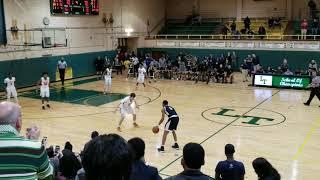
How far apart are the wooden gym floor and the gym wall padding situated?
2.02m

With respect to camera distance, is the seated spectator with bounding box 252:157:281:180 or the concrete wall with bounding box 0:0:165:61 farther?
the concrete wall with bounding box 0:0:165:61

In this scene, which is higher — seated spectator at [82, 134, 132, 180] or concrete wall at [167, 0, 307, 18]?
concrete wall at [167, 0, 307, 18]

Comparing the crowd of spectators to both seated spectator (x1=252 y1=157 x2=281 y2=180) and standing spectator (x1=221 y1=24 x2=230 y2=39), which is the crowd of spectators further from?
standing spectator (x1=221 y1=24 x2=230 y2=39)

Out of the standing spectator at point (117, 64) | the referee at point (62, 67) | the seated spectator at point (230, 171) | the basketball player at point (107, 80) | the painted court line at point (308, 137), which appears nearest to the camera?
the seated spectator at point (230, 171)

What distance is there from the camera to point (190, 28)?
37.4 m

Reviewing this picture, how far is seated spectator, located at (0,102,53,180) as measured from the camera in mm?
2529

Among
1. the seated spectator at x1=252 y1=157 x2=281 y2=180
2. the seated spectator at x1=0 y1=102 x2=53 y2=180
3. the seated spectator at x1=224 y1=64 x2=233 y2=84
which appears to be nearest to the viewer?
the seated spectator at x1=0 y1=102 x2=53 y2=180

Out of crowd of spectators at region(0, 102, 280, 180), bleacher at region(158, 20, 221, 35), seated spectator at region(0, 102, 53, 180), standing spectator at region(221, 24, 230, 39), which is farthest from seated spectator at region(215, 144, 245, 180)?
bleacher at region(158, 20, 221, 35)

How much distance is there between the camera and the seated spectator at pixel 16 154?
8.30 feet

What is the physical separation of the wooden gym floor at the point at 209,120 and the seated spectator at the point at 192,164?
19.7 feet

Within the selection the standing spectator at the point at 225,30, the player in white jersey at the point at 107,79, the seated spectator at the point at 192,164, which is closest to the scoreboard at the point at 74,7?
the player in white jersey at the point at 107,79

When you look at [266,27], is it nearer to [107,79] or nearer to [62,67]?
[107,79]

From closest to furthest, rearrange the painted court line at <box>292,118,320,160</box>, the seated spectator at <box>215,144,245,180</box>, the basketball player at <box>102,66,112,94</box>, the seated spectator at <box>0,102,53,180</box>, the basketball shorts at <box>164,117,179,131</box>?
the seated spectator at <box>0,102,53,180</box> < the seated spectator at <box>215,144,245,180</box> < the painted court line at <box>292,118,320,160</box> < the basketball shorts at <box>164,117,179,131</box> < the basketball player at <box>102,66,112,94</box>

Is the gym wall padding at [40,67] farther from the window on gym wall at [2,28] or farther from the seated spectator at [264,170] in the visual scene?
the seated spectator at [264,170]
